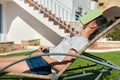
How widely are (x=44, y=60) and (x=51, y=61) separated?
0.15 meters

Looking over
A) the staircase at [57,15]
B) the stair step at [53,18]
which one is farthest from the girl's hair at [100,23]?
the stair step at [53,18]

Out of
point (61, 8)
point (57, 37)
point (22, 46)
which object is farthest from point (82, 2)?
point (22, 46)

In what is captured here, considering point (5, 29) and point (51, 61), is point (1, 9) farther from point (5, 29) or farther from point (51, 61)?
point (51, 61)

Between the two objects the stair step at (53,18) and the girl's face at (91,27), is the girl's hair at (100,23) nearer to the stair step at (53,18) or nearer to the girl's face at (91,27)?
the girl's face at (91,27)

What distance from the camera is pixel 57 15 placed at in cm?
1997

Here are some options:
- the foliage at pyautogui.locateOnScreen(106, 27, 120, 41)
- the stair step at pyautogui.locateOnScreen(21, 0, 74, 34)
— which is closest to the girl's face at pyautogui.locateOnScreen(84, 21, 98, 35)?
the stair step at pyautogui.locateOnScreen(21, 0, 74, 34)

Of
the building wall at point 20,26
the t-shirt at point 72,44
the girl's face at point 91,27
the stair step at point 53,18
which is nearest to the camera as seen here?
the t-shirt at point 72,44

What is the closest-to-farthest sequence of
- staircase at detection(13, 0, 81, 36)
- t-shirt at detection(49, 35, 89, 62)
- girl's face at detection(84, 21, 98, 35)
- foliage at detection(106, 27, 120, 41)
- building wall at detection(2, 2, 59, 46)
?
t-shirt at detection(49, 35, 89, 62) → girl's face at detection(84, 21, 98, 35) → staircase at detection(13, 0, 81, 36) → building wall at detection(2, 2, 59, 46) → foliage at detection(106, 27, 120, 41)

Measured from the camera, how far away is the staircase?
719 inches

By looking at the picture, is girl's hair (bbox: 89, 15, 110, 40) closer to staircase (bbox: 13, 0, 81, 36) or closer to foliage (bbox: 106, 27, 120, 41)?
staircase (bbox: 13, 0, 81, 36)

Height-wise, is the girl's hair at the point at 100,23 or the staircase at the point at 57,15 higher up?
the staircase at the point at 57,15

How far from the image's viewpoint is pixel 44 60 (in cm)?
583

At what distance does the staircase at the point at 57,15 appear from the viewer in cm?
1825

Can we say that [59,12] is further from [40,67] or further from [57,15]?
[40,67]
